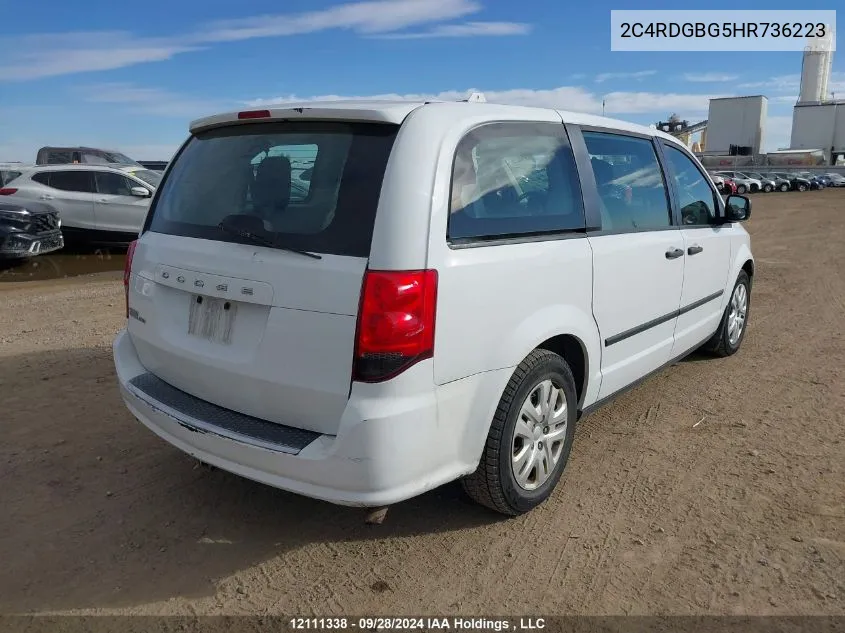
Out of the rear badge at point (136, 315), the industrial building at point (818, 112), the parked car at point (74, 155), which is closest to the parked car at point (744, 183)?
the industrial building at point (818, 112)

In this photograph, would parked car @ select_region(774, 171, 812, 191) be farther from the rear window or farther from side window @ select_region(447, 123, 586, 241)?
the rear window

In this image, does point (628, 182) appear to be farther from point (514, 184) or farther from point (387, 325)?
point (387, 325)

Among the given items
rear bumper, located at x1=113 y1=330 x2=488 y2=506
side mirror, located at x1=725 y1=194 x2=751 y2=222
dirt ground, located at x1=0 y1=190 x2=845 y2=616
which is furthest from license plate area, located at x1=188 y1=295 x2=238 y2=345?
side mirror, located at x1=725 y1=194 x2=751 y2=222

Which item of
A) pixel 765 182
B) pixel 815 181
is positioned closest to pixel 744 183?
pixel 765 182

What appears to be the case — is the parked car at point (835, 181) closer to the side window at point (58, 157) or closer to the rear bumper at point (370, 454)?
the side window at point (58, 157)

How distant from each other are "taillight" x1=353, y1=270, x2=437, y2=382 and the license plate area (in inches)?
24.6

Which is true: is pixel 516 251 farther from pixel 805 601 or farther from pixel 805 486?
pixel 805 486

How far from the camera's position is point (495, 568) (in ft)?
9.27

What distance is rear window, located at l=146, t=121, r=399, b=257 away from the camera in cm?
257

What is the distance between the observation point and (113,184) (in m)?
12.3

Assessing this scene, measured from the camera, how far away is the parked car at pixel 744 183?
47938 millimetres

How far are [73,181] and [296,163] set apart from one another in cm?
1128

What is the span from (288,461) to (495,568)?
3.25ft

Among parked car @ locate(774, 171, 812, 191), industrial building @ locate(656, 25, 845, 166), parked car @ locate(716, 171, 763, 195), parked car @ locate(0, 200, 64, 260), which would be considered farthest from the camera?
industrial building @ locate(656, 25, 845, 166)
